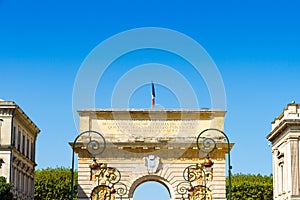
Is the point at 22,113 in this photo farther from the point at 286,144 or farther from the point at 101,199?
the point at 286,144

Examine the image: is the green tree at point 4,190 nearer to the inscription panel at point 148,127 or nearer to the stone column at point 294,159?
the inscription panel at point 148,127

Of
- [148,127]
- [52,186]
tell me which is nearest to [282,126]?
[148,127]

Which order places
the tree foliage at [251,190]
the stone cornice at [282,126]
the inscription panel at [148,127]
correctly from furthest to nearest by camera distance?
1. the tree foliage at [251,190]
2. the inscription panel at [148,127]
3. the stone cornice at [282,126]

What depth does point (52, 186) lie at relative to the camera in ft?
237

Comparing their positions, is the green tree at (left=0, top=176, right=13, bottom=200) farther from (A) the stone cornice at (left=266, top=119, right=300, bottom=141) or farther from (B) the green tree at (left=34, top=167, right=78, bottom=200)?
(B) the green tree at (left=34, top=167, right=78, bottom=200)

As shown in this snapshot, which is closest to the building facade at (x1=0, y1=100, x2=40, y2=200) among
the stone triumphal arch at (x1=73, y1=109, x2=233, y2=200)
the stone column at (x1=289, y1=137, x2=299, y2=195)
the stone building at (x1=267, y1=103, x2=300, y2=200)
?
the stone triumphal arch at (x1=73, y1=109, x2=233, y2=200)

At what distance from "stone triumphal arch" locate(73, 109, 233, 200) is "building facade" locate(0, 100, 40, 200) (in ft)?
15.7

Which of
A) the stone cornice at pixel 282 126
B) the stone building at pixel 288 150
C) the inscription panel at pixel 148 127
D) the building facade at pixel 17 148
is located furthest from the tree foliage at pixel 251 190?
the inscription panel at pixel 148 127

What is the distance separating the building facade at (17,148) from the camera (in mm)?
49188

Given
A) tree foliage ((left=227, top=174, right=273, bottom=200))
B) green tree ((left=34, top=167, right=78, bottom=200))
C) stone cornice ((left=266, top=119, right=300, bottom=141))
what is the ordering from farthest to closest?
green tree ((left=34, top=167, right=78, bottom=200)) → tree foliage ((left=227, top=174, right=273, bottom=200)) → stone cornice ((left=266, top=119, right=300, bottom=141))

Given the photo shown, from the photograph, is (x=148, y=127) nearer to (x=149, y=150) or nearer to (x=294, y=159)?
(x=149, y=150)

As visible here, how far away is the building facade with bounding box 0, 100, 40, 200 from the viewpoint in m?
Result: 49.2

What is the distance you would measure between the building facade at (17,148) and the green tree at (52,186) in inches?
378

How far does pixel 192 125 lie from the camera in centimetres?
5016
